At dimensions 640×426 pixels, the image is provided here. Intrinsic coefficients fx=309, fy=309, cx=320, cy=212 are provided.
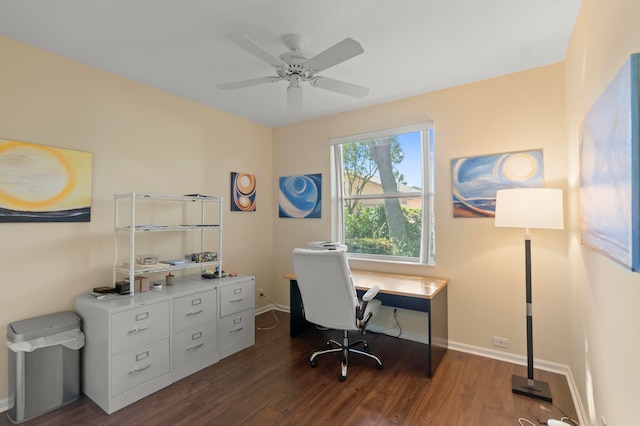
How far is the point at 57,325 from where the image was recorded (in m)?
2.16

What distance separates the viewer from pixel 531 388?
2299 millimetres

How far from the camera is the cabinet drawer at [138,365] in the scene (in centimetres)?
217

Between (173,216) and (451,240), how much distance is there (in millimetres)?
2869

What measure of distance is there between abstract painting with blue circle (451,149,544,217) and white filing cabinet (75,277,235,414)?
257 centimetres

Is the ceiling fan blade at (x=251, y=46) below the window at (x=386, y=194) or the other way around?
the other way around

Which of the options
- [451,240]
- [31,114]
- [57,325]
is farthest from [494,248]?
[31,114]

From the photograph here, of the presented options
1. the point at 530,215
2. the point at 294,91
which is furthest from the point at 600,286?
the point at 294,91

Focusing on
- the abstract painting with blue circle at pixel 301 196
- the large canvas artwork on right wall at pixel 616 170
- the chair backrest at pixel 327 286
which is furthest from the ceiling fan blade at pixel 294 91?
the large canvas artwork on right wall at pixel 616 170

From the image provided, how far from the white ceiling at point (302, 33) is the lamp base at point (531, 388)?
257 centimetres

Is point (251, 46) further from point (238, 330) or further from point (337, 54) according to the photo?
point (238, 330)

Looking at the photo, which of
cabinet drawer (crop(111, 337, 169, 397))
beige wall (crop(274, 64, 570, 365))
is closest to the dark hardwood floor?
cabinet drawer (crop(111, 337, 169, 397))

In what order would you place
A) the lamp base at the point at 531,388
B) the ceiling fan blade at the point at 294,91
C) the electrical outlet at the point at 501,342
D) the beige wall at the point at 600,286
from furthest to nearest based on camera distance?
the electrical outlet at the point at 501,342
the ceiling fan blade at the point at 294,91
the lamp base at the point at 531,388
the beige wall at the point at 600,286

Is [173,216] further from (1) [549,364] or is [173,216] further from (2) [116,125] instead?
(1) [549,364]

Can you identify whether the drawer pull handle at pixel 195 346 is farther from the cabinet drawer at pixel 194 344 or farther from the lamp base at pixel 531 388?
the lamp base at pixel 531 388
